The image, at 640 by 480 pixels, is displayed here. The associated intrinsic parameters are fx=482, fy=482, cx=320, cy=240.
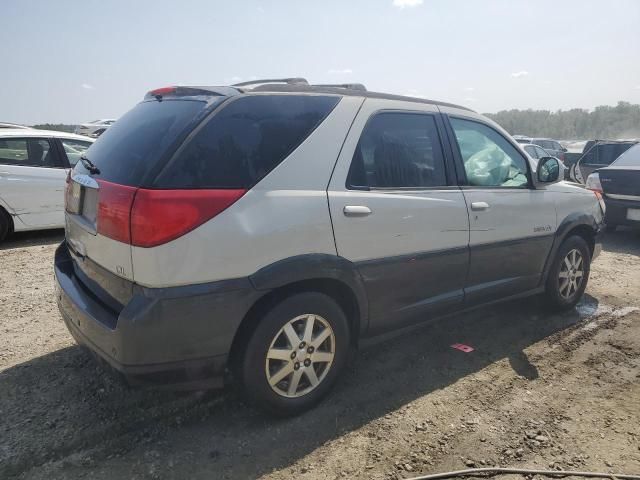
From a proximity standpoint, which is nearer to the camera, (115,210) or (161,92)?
(115,210)

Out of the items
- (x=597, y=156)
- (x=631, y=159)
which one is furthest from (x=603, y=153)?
(x=631, y=159)

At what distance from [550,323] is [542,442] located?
1936 mm

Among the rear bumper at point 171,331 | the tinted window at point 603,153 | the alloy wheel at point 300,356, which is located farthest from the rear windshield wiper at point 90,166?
the tinted window at point 603,153

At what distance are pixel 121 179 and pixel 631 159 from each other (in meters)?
8.24

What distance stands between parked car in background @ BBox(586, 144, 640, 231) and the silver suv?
5.01m

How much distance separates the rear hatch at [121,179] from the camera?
2.30 metres

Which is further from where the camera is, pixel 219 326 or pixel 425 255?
pixel 425 255

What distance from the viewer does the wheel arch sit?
8.18 feet

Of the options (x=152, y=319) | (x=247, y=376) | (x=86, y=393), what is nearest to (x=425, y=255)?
(x=247, y=376)

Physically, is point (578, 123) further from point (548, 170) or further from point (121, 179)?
point (121, 179)

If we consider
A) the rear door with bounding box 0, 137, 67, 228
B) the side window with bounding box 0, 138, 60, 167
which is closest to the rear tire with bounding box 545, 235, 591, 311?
the rear door with bounding box 0, 137, 67, 228

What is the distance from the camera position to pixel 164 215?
2203 millimetres

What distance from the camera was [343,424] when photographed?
279 centimetres

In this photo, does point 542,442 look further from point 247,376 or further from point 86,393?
point 86,393
